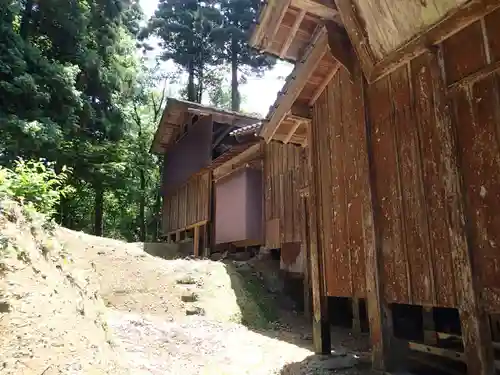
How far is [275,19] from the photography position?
249 inches

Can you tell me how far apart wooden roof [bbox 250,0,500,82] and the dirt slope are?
13.2ft

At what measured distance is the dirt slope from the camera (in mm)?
3982

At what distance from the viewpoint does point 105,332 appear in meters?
5.39

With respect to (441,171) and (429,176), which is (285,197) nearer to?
(429,176)

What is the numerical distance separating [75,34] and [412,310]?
1821 cm

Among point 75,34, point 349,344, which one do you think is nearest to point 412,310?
point 349,344

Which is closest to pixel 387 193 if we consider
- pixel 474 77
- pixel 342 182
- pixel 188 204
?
pixel 342 182

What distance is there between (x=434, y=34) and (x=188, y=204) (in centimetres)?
1644

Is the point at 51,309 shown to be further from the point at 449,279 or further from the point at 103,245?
the point at 103,245

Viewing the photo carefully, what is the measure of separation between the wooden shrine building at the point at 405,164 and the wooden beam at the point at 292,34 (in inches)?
1.3

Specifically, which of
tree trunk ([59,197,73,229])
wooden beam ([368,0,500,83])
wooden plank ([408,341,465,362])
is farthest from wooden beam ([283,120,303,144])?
tree trunk ([59,197,73,229])

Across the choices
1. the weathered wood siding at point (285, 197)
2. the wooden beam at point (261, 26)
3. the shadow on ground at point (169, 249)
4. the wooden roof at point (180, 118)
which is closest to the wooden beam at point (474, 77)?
the wooden beam at point (261, 26)

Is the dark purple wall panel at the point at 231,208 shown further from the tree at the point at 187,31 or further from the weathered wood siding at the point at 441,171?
the tree at the point at 187,31

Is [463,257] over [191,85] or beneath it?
beneath
